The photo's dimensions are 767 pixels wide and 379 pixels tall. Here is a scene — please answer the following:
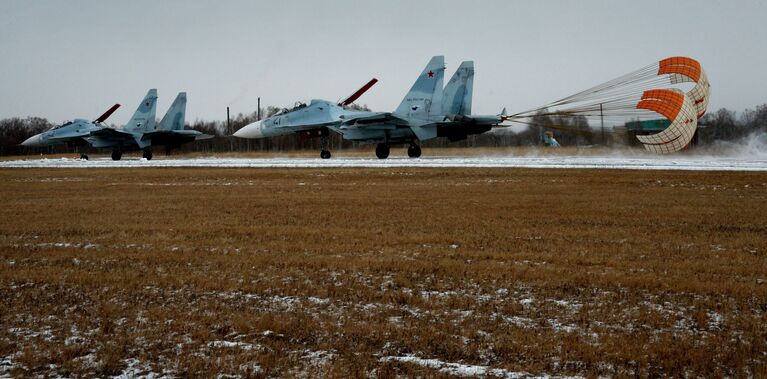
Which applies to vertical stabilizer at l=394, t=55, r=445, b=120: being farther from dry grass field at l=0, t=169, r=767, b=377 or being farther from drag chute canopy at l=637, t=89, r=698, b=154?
dry grass field at l=0, t=169, r=767, b=377

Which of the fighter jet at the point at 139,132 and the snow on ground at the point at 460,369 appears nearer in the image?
the snow on ground at the point at 460,369

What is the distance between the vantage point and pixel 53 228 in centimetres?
1097

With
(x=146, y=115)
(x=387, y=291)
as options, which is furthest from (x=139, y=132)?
(x=387, y=291)

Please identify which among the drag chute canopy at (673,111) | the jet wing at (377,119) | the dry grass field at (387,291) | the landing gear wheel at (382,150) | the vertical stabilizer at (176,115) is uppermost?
the vertical stabilizer at (176,115)

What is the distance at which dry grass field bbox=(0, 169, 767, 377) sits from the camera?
455 cm

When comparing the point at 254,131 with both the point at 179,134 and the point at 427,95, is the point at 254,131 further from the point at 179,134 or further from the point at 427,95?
the point at 427,95

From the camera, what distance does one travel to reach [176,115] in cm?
4441

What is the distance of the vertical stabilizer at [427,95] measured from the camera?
33750 mm

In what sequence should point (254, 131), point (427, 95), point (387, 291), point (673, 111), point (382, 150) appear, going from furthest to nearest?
1. point (254, 131)
2. point (382, 150)
3. point (427, 95)
4. point (673, 111)
5. point (387, 291)

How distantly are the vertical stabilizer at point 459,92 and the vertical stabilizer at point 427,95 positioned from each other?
0.38m

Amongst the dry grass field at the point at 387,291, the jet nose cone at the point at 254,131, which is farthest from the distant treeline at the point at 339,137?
the dry grass field at the point at 387,291

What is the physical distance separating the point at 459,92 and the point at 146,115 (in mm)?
24323

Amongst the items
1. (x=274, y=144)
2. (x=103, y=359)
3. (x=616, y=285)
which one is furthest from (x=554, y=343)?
(x=274, y=144)

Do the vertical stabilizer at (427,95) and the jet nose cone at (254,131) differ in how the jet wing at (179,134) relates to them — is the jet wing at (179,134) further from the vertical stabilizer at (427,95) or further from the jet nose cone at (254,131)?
the vertical stabilizer at (427,95)
